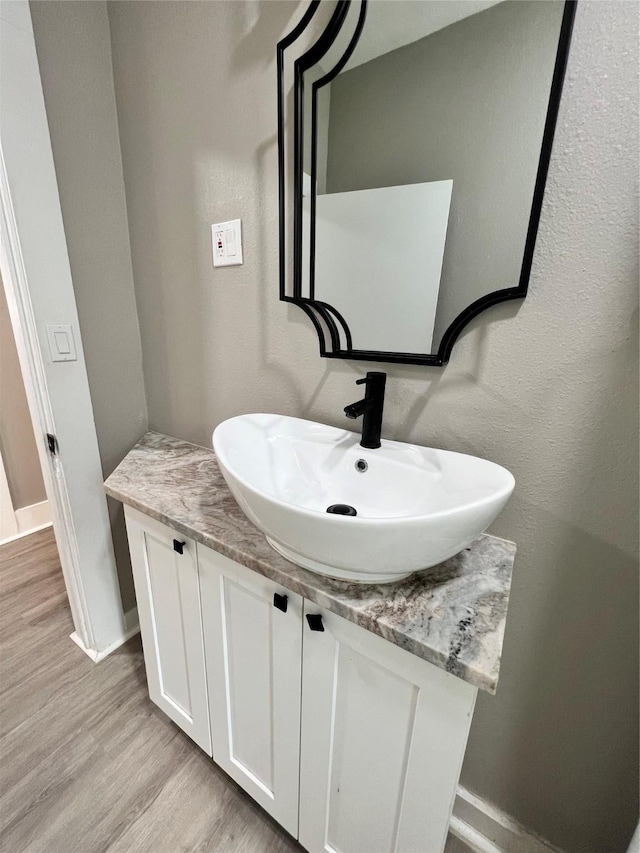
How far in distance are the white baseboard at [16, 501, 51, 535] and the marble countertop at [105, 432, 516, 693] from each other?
5.65ft

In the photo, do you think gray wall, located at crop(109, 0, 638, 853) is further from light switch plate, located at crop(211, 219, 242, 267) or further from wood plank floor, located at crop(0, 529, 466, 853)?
wood plank floor, located at crop(0, 529, 466, 853)

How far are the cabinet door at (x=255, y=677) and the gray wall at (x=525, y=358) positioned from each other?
438mm

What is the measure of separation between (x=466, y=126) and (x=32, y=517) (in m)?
2.69

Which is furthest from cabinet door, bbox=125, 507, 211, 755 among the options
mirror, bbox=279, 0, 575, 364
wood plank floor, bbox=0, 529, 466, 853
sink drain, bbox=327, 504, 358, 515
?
mirror, bbox=279, 0, 575, 364

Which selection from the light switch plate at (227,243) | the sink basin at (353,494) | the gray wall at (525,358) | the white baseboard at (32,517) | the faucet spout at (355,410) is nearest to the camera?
the sink basin at (353,494)

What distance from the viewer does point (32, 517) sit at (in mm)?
2051

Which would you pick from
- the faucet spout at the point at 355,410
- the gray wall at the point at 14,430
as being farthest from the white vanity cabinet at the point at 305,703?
the gray wall at the point at 14,430

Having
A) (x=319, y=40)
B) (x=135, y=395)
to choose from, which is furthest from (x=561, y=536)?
(x=135, y=395)

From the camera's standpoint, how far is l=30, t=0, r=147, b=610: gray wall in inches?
35.7

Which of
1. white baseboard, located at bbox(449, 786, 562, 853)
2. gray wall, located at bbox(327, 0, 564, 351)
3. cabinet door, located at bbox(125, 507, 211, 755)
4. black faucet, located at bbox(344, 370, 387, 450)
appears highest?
gray wall, located at bbox(327, 0, 564, 351)

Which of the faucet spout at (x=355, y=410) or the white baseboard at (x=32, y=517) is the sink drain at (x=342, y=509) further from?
the white baseboard at (x=32, y=517)

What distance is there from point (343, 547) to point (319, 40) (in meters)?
0.96

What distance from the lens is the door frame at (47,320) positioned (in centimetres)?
83

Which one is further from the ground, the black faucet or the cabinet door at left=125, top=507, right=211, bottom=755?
the black faucet
